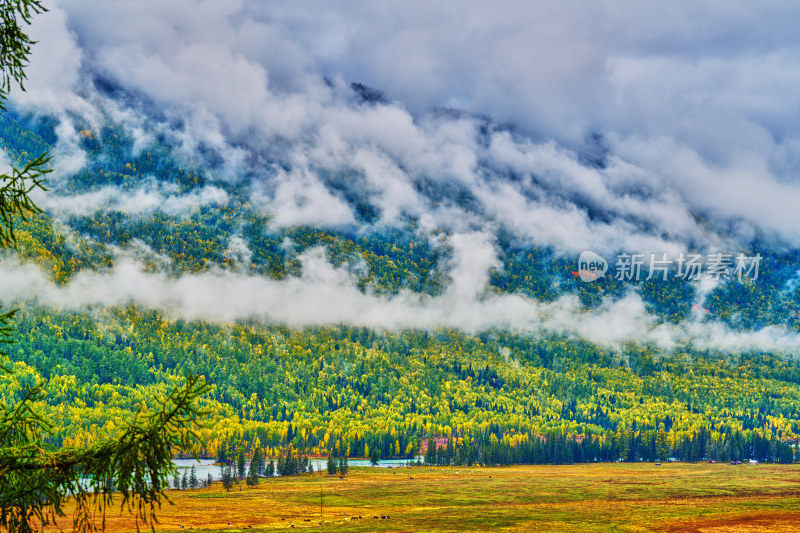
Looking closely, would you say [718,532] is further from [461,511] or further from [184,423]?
[184,423]

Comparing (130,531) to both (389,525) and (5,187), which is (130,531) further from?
(5,187)

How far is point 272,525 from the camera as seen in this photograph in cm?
15550

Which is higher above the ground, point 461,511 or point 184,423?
point 184,423

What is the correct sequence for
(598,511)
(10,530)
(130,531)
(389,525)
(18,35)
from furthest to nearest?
1. (598,511)
2. (389,525)
3. (130,531)
4. (18,35)
5. (10,530)

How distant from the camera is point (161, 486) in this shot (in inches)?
622

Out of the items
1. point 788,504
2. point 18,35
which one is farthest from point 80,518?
point 788,504

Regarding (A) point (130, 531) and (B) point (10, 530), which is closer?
(B) point (10, 530)

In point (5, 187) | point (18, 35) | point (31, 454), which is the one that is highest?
point (18, 35)

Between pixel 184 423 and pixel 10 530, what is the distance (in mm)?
5121

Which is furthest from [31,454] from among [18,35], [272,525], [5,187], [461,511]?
[461,511]

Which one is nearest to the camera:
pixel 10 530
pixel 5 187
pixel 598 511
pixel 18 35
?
pixel 5 187

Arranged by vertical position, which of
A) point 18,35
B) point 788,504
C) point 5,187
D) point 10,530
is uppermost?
point 18,35

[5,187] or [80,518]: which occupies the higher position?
[5,187]

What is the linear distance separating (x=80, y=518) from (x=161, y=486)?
2460mm
